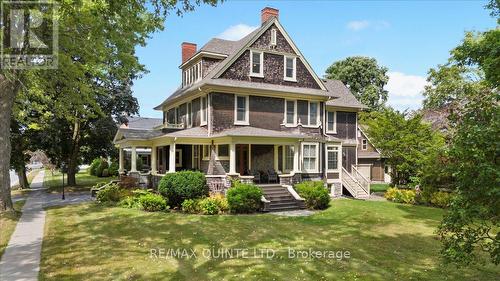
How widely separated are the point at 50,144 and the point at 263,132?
17.5 meters

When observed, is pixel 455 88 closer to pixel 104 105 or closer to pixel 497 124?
pixel 497 124

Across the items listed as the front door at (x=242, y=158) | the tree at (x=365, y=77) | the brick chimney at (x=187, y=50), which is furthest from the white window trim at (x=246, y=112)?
the tree at (x=365, y=77)

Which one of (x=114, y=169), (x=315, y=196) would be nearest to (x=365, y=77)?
(x=114, y=169)

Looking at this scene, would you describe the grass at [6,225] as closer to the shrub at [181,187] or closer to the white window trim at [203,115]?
the shrub at [181,187]

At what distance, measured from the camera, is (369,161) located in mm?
38062

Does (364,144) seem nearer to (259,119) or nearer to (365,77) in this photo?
(259,119)

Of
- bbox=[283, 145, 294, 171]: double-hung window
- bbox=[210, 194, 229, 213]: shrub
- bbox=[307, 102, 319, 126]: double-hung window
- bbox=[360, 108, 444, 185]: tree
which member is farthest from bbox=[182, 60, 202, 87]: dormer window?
bbox=[360, 108, 444, 185]: tree

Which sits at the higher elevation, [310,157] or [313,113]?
[313,113]

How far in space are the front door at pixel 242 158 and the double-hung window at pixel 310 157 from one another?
12.4ft

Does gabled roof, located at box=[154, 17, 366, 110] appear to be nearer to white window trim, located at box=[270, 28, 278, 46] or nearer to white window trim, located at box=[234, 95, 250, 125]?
white window trim, located at box=[270, 28, 278, 46]

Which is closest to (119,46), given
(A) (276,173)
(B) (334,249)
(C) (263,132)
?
(C) (263,132)

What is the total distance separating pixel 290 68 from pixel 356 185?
9.15 m

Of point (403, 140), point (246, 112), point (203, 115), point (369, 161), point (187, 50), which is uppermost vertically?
point (187, 50)

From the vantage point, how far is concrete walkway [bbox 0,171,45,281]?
8.06m
